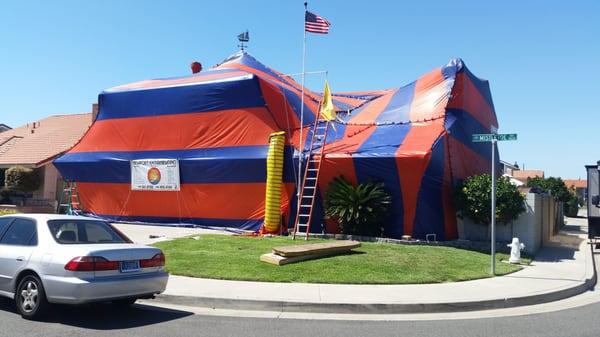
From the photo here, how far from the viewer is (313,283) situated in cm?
1070

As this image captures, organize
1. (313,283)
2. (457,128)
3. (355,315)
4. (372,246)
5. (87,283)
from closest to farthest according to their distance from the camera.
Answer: (87,283) < (355,315) < (313,283) < (372,246) < (457,128)

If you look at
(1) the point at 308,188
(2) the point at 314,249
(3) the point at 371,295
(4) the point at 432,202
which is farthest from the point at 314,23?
(3) the point at 371,295

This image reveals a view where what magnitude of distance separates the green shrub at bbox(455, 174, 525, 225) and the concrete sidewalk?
4256 mm

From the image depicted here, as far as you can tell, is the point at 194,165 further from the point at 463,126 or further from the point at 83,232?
the point at 83,232

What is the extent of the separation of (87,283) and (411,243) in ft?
36.3

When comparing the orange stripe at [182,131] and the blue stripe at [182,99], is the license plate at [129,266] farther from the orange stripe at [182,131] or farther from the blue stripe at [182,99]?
the blue stripe at [182,99]

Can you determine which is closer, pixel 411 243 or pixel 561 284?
pixel 561 284

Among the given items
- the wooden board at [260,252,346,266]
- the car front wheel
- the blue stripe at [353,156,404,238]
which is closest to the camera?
the car front wheel

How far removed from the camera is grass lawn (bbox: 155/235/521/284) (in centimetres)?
1113

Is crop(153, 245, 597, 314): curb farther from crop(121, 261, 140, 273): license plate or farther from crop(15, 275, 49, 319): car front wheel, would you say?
crop(15, 275, 49, 319): car front wheel

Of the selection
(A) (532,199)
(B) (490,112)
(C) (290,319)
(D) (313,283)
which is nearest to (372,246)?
(D) (313,283)

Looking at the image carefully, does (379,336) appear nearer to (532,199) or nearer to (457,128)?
(532,199)

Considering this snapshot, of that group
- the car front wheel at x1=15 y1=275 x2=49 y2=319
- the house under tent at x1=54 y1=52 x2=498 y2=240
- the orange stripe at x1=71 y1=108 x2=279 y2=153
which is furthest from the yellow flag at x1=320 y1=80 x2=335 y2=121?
the car front wheel at x1=15 y1=275 x2=49 y2=319

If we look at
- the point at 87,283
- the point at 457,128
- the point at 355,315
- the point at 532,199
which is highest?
the point at 457,128
